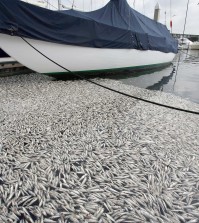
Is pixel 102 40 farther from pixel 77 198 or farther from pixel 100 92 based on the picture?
pixel 77 198

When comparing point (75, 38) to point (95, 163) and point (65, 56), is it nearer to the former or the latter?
point (65, 56)

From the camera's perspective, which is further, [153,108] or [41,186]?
[153,108]

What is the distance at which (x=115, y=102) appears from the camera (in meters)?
8.92

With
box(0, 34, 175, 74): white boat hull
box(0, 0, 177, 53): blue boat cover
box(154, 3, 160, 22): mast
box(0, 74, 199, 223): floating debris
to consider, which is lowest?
box(0, 74, 199, 223): floating debris

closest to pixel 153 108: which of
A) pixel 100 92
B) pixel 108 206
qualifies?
pixel 100 92

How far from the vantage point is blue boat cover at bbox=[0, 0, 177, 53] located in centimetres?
835

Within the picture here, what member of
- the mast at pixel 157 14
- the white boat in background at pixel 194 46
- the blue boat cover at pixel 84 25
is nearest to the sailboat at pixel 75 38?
the blue boat cover at pixel 84 25

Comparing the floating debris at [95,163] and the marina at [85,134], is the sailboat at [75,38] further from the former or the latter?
the floating debris at [95,163]

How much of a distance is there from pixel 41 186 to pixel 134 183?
1.59 metres

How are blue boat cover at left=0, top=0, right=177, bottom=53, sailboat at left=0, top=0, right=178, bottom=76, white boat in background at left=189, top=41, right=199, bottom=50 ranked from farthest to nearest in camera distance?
1. white boat in background at left=189, top=41, right=199, bottom=50
2. sailboat at left=0, top=0, right=178, bottom=76
3. blue boat cover at left=0, top=0, right=177, bottom=53

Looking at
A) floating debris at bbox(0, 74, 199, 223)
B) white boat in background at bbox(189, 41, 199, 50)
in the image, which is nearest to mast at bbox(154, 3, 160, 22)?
floating debris at bbox(0, 74, 199, 223)

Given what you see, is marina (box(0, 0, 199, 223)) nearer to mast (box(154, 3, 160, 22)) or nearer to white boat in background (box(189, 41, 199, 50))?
mast (box(154, 3, 160, 22))

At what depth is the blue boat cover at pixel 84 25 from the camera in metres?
8.35

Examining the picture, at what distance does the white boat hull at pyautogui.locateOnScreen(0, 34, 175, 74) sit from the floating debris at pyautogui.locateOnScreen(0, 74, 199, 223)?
2.19 m
